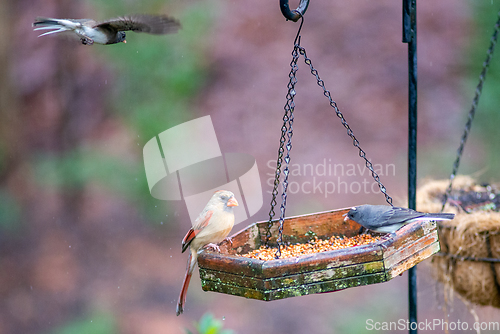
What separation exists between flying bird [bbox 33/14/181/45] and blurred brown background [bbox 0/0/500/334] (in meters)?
3.00

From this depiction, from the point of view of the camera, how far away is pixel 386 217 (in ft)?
7.28

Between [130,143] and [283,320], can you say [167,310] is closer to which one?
[283,320]

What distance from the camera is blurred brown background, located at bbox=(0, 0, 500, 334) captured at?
5762 mm

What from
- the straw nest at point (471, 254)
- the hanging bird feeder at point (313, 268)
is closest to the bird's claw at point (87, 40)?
the hanging bird feeder at point (313, 268)

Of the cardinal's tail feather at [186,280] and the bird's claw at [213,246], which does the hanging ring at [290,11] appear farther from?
the cardinal's tail feather at [186,280]

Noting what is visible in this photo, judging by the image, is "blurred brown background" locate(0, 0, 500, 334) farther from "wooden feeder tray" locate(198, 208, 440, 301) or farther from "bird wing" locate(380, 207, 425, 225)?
"wooden feeder tray" locate(198, 208, 440, 301)

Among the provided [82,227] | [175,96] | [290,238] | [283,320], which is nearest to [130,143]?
[175,96]

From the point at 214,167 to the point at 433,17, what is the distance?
3.12 metres

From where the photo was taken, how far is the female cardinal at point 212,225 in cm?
228

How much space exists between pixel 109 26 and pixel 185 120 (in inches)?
129

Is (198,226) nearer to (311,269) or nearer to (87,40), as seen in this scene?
(311,269)

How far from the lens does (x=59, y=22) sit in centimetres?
249

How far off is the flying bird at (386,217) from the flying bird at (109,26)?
115cm

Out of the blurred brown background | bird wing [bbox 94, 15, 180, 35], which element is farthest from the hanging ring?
the blurred brown background
